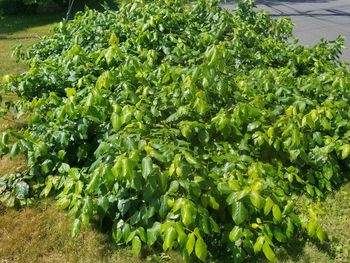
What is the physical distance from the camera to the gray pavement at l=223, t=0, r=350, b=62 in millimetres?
10211

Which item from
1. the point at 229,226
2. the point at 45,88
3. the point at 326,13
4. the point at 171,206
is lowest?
the point at 326,13

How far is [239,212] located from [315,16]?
11.8 metres

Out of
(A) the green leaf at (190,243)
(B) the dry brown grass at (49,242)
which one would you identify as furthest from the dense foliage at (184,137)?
(B) the dry brown grass at (49,242)

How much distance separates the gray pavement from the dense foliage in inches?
168

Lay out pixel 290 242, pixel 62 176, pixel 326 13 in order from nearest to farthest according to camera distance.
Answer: pixel 290 242 < pixel 62 176 < pixel 326 13

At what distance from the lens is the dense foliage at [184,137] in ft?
9.21

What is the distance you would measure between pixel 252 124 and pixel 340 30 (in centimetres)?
857

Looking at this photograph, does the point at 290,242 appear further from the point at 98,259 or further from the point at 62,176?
the point at 62,176

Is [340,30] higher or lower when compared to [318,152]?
lower

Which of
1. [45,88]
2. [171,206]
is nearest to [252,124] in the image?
[171,206]

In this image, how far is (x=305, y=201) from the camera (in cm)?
366

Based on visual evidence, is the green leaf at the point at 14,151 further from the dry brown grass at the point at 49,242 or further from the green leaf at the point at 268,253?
the green leaf at the point at 268,253

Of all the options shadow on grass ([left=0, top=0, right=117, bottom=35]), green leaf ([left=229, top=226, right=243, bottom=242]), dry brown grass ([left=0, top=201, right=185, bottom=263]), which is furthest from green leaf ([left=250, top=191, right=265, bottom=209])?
shadow on grass ([left=0, top=0, right=117, bottom=35])

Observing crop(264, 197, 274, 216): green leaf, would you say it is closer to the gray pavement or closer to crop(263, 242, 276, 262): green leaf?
crop(263, 242, 276, 262): green leaf
